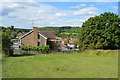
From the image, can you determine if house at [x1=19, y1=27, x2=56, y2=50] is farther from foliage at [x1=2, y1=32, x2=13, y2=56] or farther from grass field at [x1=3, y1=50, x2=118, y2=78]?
grass field at [x1=3, y1=50, x2=118, y2=78]

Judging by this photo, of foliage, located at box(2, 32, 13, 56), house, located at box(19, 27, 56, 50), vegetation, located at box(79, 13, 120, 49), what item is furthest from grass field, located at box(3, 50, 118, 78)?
house, located at box(19, 27, 56, 50)

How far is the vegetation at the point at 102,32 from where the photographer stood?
35938mm

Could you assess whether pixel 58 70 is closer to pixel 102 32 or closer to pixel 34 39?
pixel 102 32

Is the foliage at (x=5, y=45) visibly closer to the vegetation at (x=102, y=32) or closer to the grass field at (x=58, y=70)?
the grass field at (x=58, y=70)

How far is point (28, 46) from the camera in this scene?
38.3m

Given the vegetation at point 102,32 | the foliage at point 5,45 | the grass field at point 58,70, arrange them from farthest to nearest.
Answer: the vegetation at point 102,32, the foliage at point 5,45, the grass field at point 58,70

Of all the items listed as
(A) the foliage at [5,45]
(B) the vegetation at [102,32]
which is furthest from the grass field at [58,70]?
(B) the vegetation at [102,32]

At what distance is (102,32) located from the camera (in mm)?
36250

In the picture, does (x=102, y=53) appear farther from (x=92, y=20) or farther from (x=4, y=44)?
(x=4, y=44)

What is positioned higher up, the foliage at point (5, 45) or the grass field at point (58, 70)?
the foliage at point (5, 45)

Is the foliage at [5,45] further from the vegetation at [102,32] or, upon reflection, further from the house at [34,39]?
the vegetation at [102,32]

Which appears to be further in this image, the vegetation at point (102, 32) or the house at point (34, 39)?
the house at point (34, 39)

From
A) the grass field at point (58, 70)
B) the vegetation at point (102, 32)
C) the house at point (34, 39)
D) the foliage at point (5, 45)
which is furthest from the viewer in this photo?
the house at point (34, 39)

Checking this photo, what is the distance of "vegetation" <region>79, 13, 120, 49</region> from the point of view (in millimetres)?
35938
